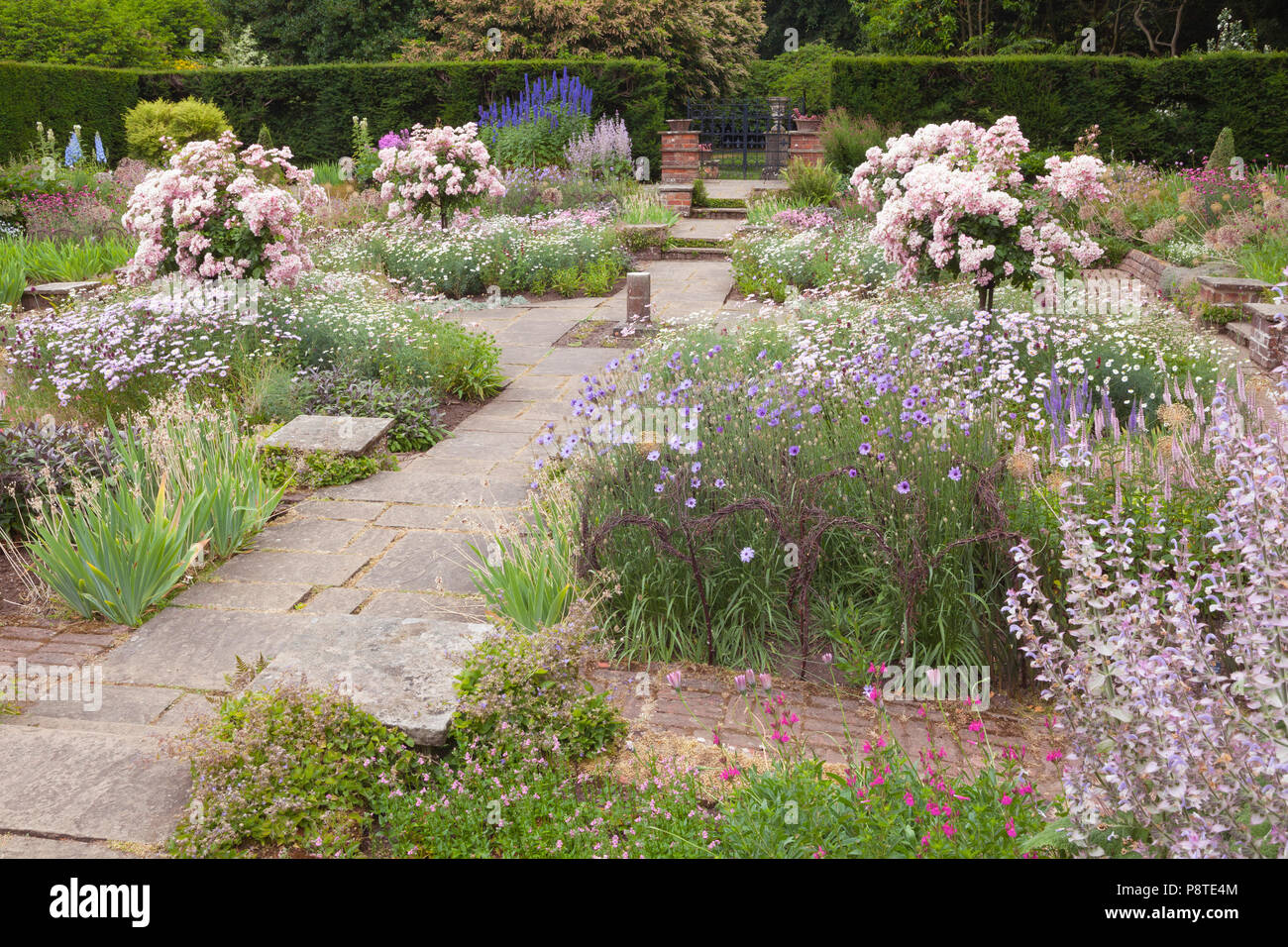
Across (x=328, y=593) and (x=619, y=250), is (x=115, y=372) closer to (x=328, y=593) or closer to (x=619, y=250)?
(x=328, y=593)

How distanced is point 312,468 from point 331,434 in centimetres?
32

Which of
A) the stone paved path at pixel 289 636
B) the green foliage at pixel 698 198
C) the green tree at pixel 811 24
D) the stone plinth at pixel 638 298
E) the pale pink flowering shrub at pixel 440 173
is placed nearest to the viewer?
the stone paved path at pixel 289 636

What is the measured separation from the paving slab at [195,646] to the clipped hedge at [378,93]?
15.2 m

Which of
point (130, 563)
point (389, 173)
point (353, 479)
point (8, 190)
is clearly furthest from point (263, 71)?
point (130, 563)

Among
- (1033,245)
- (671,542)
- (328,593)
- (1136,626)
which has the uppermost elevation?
(1033,245)

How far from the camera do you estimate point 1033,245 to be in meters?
5.96

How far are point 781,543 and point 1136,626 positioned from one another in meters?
1.62

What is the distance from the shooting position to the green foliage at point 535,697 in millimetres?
3008

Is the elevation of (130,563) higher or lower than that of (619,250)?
lower

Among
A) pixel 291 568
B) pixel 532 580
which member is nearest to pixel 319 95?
pixel 291 568

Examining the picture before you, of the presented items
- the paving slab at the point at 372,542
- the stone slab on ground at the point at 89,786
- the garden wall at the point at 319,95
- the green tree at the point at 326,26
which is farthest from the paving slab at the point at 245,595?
the green tree at the point at 326,26

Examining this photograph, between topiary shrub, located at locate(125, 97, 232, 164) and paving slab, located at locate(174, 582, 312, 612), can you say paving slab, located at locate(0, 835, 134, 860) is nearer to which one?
paving slab, located at locate(174, 582, 312, 612)

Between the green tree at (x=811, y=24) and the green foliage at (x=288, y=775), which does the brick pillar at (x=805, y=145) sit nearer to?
the green tree at (x=811, y=24)

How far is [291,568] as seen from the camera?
450 centimetres
